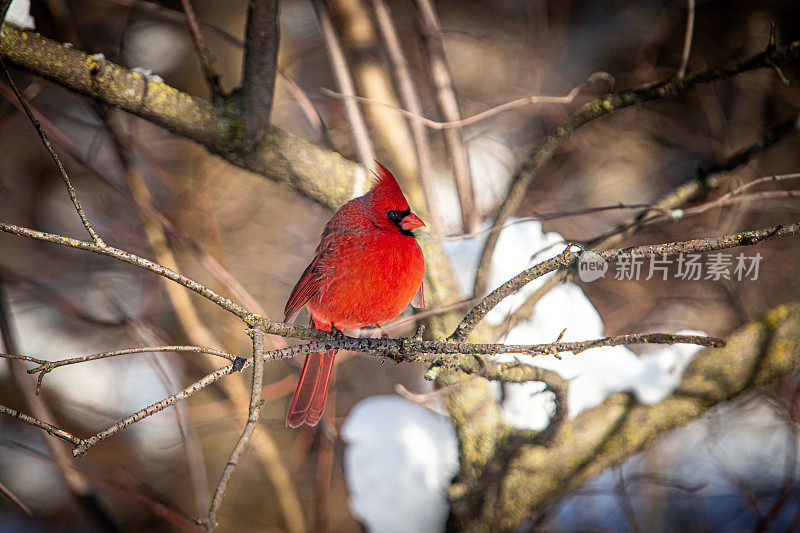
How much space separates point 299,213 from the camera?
59.8 inches

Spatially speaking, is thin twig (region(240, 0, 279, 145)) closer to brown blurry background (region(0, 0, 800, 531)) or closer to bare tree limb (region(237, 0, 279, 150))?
bare tree limb (region(237, 0, 279, 150))

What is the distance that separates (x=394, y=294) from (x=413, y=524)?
568mm

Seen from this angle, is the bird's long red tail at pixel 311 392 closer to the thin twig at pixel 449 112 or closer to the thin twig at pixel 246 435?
the thin twig at pixel 246 435

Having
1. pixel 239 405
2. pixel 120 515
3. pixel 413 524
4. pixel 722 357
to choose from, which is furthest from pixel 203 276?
pixel 722 357

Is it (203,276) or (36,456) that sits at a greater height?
(203,276)

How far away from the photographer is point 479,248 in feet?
3.40

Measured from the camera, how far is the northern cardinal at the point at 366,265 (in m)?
0.70

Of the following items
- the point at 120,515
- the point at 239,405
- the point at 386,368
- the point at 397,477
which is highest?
the point at 386,368

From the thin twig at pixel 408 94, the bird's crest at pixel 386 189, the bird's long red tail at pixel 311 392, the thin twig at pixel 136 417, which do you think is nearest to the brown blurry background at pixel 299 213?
the thin twig at pixel 408 94

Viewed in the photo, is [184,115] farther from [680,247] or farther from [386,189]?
[680,247]

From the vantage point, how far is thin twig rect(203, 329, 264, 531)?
0.39 metres

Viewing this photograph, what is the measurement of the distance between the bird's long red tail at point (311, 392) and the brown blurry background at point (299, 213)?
0.47 m

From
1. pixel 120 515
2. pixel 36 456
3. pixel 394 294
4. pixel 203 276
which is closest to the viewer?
pixel 394 294

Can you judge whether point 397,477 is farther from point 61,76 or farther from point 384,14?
point 384,14
